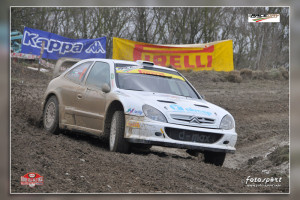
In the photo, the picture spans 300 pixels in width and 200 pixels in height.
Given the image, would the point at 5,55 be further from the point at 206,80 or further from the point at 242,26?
the point at 206,80

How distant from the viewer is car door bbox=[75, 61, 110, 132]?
335 inches

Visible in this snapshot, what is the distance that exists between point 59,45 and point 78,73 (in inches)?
141

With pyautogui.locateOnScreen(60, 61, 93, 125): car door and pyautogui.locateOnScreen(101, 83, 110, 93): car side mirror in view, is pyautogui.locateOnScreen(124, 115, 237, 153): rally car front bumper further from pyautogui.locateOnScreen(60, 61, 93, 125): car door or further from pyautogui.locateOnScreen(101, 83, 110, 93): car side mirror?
pyautogui.locateOnScreen(60, 61, 93, 125): car door

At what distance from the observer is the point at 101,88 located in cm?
872

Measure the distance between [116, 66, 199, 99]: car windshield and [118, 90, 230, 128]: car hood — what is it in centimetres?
34

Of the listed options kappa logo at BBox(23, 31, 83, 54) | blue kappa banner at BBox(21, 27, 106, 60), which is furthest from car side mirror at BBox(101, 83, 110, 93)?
kappa logo at BBox(23, 31, 83, 54)

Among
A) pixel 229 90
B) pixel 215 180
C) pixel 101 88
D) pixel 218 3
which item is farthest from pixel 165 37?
pixel 229 90

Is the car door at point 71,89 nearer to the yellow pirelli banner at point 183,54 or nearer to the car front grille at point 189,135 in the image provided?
the car front grille at point 189,135

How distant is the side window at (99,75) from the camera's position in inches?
352

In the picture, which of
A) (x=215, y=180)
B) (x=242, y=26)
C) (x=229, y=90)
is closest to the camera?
(x=215, y=180)

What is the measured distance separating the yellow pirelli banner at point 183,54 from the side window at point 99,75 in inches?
110

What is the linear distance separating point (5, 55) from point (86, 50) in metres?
6.54

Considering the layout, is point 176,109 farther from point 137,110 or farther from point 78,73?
point 78,73

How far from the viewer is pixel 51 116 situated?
385 inches
